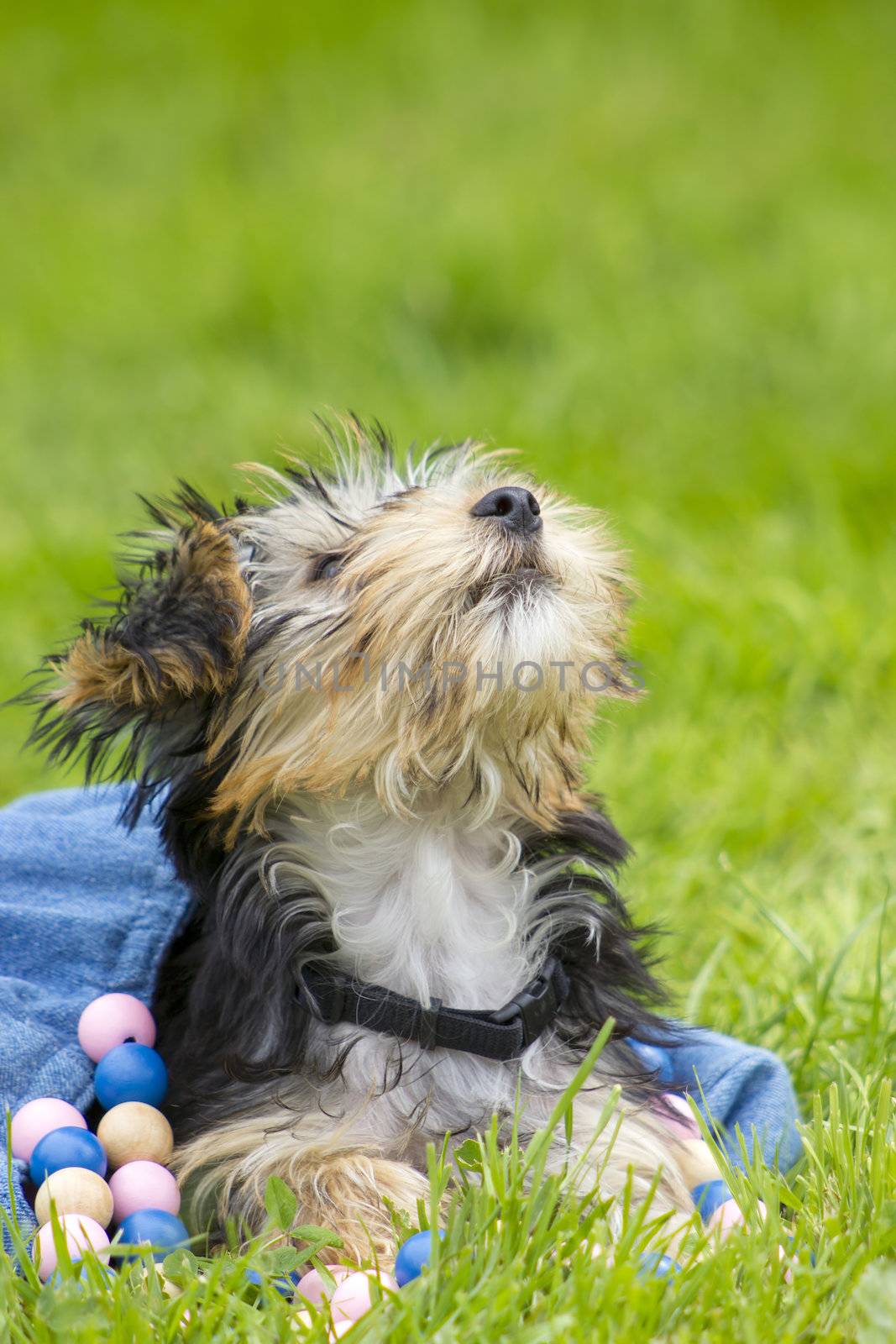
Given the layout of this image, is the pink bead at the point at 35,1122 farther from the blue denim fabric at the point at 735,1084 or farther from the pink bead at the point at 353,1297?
the blue denim fabric at the point at 735,1084

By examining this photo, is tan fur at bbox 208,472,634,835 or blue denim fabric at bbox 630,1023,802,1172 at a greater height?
tan fur at bbox 208,472,634,835

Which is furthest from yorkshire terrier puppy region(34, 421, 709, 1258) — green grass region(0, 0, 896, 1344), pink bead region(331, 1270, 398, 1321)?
green grass region(0, 0, 896, 1344)

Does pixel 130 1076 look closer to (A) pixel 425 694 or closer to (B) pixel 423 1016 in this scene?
(B) pixel 423 1016

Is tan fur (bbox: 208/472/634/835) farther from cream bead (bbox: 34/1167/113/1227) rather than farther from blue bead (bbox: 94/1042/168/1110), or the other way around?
cream bead (bbox: 34/1167/113/1227)

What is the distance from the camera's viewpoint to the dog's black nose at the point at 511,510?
2.77 meters

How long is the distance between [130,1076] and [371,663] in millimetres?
1012

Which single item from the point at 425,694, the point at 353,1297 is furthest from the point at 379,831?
the point at 353,1297

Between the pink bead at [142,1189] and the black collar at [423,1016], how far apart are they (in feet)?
1.40

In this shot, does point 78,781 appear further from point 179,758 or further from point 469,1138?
point 469,1138

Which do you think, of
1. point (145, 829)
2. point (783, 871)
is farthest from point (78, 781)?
point (783, 871)

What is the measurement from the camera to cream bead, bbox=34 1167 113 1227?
2699mm

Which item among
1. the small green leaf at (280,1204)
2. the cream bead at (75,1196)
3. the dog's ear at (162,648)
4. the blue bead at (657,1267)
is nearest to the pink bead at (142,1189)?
the cream bead at (75,1196)

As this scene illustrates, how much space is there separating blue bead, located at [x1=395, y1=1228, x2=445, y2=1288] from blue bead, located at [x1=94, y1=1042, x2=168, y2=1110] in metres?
0.78

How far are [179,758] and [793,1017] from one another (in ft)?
5.51
